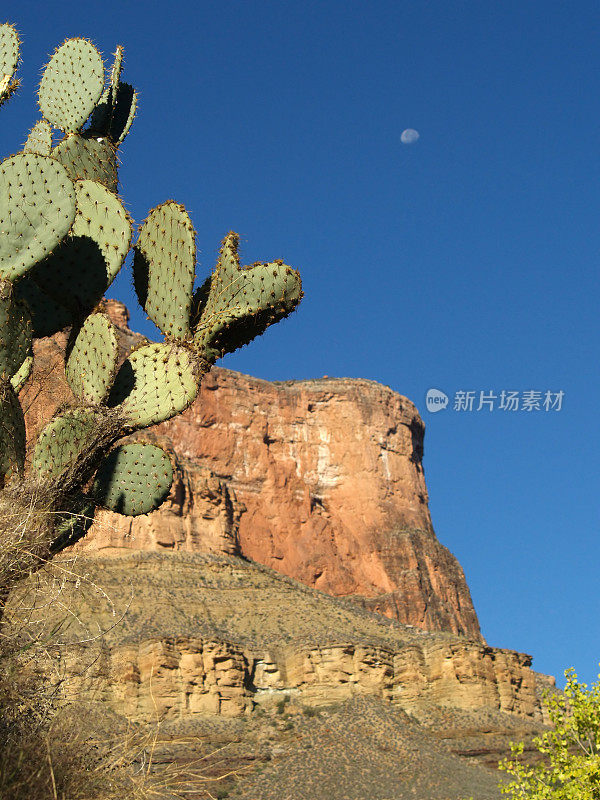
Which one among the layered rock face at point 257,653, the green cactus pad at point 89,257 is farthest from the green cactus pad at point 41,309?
the layered rock face at point 257,653

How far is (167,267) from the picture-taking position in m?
7.17

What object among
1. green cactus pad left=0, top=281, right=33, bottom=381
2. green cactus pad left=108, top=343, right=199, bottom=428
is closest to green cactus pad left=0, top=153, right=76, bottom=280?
green cactus pad left=0, top=281, right=33, bottom=381

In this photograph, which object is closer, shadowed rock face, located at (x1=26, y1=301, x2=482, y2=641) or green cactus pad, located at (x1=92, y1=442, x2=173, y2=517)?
green cactus pad, located at (x1=92, y1=442, x2=173, y2=517)

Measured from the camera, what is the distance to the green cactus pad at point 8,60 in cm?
744

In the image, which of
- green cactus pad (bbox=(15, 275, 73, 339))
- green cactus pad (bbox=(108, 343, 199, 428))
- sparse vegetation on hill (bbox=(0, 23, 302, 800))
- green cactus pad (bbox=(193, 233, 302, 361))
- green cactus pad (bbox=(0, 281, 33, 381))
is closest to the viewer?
sparse vegetation on hill (bbox=(0, 23, 302, 800))

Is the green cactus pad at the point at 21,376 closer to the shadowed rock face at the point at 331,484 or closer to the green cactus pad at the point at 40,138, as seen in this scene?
the green cactus pad at the point at 40,138

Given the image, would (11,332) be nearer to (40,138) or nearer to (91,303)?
(91,303)

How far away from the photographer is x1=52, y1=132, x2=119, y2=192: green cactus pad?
754cm

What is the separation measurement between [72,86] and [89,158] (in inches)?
30.8

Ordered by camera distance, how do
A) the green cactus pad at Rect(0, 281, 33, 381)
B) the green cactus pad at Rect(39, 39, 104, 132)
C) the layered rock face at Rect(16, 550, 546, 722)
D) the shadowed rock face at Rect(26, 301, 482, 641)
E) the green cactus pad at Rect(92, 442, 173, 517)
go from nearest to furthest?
the green cactus pad at Rect(0, 281, 33, 381)
the green cactus pad at Rect(92, 442, 173, 517)
the green cactus pad at Rect(39, 39, 104, 132)
the layered rock face at Rect(16, 550, 546, 722)
the shadowed rock face at Rect(26, 301, 482, 641)

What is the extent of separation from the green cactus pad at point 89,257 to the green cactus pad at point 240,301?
90cm

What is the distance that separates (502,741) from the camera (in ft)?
123

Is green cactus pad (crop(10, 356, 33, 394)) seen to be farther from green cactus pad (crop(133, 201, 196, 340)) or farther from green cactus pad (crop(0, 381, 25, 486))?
green cactus pad (crop(133, 201, 196, 340))

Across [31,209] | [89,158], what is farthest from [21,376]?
[89,158]
